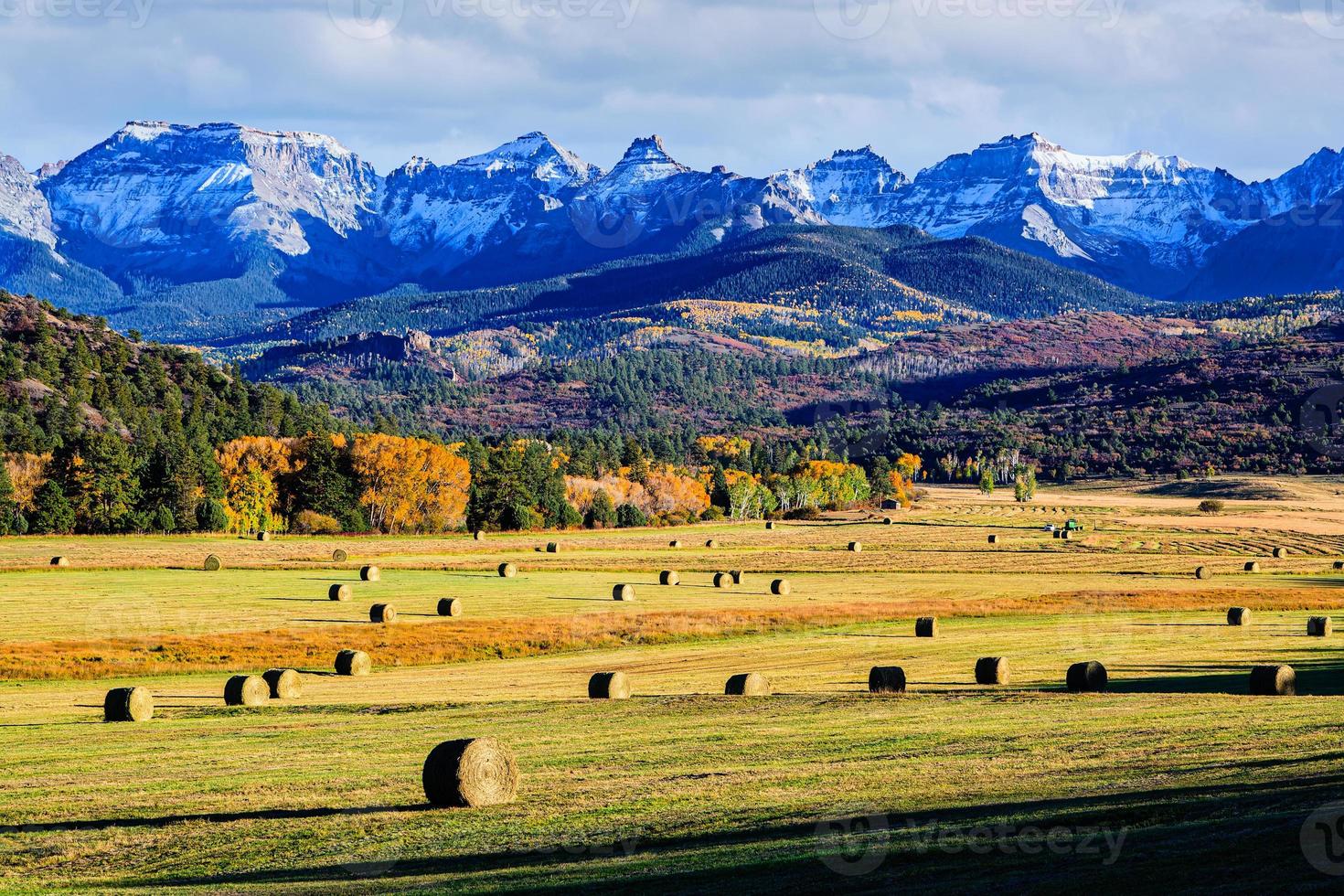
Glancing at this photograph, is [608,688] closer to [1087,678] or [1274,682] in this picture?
[1087,678]

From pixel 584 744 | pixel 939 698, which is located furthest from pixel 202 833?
pixel 939 698

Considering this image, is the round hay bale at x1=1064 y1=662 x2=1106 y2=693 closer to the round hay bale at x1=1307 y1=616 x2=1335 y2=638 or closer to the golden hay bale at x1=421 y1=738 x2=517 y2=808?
the golden hay bale at x1=421 y1=738 x2=517 y2=808

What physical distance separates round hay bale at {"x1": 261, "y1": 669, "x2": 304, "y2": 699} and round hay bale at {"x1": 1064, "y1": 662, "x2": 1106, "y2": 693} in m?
19.5

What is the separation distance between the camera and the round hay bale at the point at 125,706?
31.0 m

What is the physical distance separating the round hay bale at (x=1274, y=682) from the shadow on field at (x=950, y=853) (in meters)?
12.5

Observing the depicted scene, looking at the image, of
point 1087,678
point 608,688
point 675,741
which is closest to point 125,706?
point 608,688

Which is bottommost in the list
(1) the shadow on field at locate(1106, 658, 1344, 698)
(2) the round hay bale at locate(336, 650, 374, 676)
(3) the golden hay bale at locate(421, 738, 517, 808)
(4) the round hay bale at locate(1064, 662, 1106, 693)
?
(2) the round hay bale at locate(336, 650, 374, 676)

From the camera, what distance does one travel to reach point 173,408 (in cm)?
15850

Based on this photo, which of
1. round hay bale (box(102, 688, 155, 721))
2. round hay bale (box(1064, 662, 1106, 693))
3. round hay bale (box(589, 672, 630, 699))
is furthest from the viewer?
round hay bale (box(589, 672, 630, 699))

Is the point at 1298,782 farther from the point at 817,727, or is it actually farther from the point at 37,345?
the point at 37,345

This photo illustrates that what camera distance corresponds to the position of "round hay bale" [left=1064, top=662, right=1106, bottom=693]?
31109 mm

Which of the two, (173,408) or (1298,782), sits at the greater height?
(173,408)

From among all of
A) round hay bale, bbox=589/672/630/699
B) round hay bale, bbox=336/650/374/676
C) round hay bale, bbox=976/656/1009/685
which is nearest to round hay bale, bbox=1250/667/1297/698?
round hay bale, bbox=976/656/1009/685

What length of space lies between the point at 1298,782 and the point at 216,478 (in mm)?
122911
